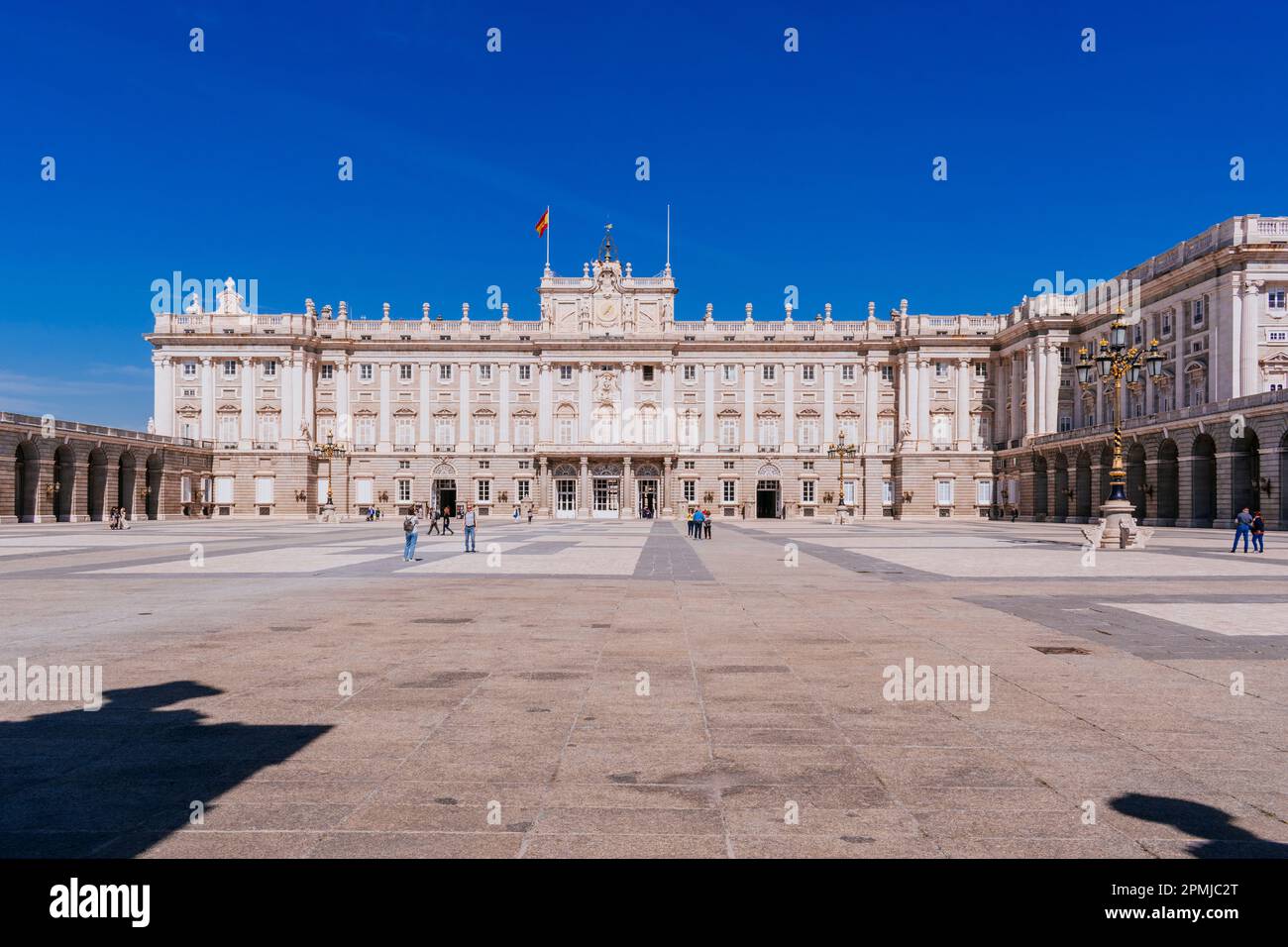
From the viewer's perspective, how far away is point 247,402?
75188 millimetres

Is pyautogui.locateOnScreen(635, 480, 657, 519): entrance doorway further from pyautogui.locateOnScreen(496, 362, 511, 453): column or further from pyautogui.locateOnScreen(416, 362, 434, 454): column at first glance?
pyautogui.locateOnScreen(416, 362, 434, 454): column

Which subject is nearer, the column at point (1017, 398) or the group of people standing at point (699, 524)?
the group of people standing at point (699, 524)

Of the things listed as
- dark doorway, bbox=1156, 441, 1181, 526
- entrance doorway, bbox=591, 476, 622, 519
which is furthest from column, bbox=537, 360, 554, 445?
dark doorway, bbox=1156, 441, 1181, 526

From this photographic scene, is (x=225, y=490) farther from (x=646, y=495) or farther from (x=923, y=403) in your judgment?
(x=923, y=403)

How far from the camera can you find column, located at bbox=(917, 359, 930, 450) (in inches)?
2960

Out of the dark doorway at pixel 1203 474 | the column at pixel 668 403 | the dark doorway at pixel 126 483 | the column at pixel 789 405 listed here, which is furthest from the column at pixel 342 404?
the dark doorway at pixel 1203 474

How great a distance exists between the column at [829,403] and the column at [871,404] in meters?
2.68

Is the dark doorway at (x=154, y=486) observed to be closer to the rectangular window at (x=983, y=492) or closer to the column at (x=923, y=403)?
the column at (x=923, y=403)

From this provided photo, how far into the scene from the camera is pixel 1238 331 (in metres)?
48.6

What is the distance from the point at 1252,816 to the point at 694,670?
4.53 metres

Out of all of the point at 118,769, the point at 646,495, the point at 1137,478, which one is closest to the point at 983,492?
the point at 1137,478

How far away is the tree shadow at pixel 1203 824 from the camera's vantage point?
3961 mm
